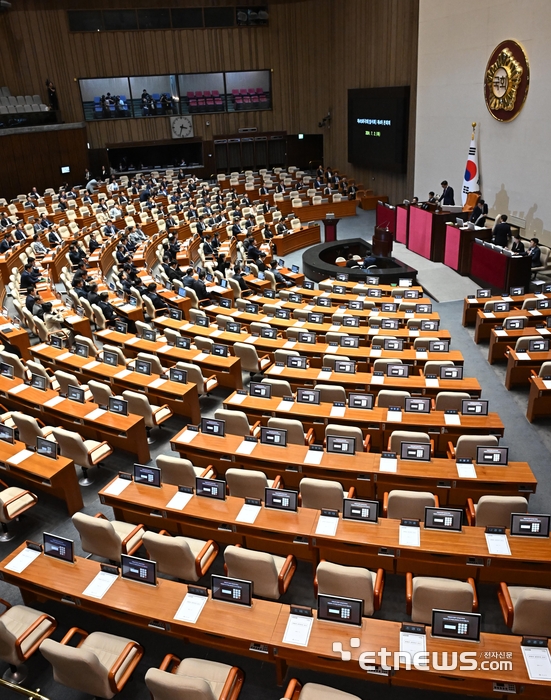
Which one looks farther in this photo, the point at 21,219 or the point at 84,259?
the point at 21,219

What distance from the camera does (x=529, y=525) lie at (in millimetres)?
4980

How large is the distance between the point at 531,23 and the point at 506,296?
24.9ft

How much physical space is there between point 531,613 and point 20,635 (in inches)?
157

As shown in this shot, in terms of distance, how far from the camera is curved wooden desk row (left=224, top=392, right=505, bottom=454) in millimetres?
6953

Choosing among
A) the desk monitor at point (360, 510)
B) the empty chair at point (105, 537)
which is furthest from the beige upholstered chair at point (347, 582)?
the empty chair at point (105, 537)

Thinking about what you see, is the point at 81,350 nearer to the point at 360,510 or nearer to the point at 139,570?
the point at 139,570

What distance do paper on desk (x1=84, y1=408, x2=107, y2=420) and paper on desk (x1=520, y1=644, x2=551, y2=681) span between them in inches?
217

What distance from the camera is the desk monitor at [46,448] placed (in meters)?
6.62

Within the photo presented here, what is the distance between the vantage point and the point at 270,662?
480 centimetres

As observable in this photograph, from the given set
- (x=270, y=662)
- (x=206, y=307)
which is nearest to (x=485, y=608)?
(x=270, y=662)

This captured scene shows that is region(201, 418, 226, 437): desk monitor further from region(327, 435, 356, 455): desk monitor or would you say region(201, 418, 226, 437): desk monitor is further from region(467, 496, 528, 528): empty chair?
region(467, 496, 528, 528): empty chair

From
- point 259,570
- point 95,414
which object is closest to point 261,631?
point 259,570

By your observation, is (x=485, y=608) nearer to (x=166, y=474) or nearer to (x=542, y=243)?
(x=166, y=474)

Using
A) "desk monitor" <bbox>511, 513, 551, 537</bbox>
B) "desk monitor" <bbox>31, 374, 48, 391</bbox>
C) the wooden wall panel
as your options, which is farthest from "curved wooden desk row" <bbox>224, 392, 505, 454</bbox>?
the wooden wall panel
